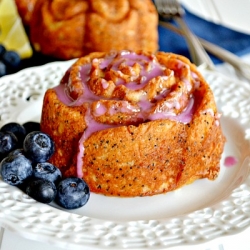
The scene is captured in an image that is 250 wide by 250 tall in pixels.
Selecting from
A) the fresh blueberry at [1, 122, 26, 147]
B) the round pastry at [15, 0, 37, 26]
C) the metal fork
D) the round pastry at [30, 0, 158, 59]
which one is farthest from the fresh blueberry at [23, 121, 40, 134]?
the round pastry at [15, 0, 37, 26]

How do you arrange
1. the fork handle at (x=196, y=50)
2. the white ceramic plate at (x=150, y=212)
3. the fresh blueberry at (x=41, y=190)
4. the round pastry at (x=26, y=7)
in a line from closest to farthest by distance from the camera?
the white ceramic plate at (x=150, y=212) → the fresh blueberry at (x=41, y=190) → the fork handle at (x=196, y=50) → the round pastry at (x=26, y=7)

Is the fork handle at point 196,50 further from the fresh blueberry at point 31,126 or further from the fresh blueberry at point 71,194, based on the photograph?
the fresh blueberry at point 71,194

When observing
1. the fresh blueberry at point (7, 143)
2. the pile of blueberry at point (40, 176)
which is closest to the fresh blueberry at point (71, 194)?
the pile of blueberry at point (40, 176)

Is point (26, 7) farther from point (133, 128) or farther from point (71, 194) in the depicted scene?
point (71, 194)

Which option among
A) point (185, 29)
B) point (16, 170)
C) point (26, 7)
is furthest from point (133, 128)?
point (26, 7)

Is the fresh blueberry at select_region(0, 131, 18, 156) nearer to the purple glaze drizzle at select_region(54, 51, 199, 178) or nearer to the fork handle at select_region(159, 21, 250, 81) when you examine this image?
the purple glaze drizzle at select_region(54, 51, 199, 178)

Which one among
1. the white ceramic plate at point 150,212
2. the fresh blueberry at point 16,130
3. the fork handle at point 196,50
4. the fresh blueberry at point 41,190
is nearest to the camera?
the white ceramic plate at point 150,212
